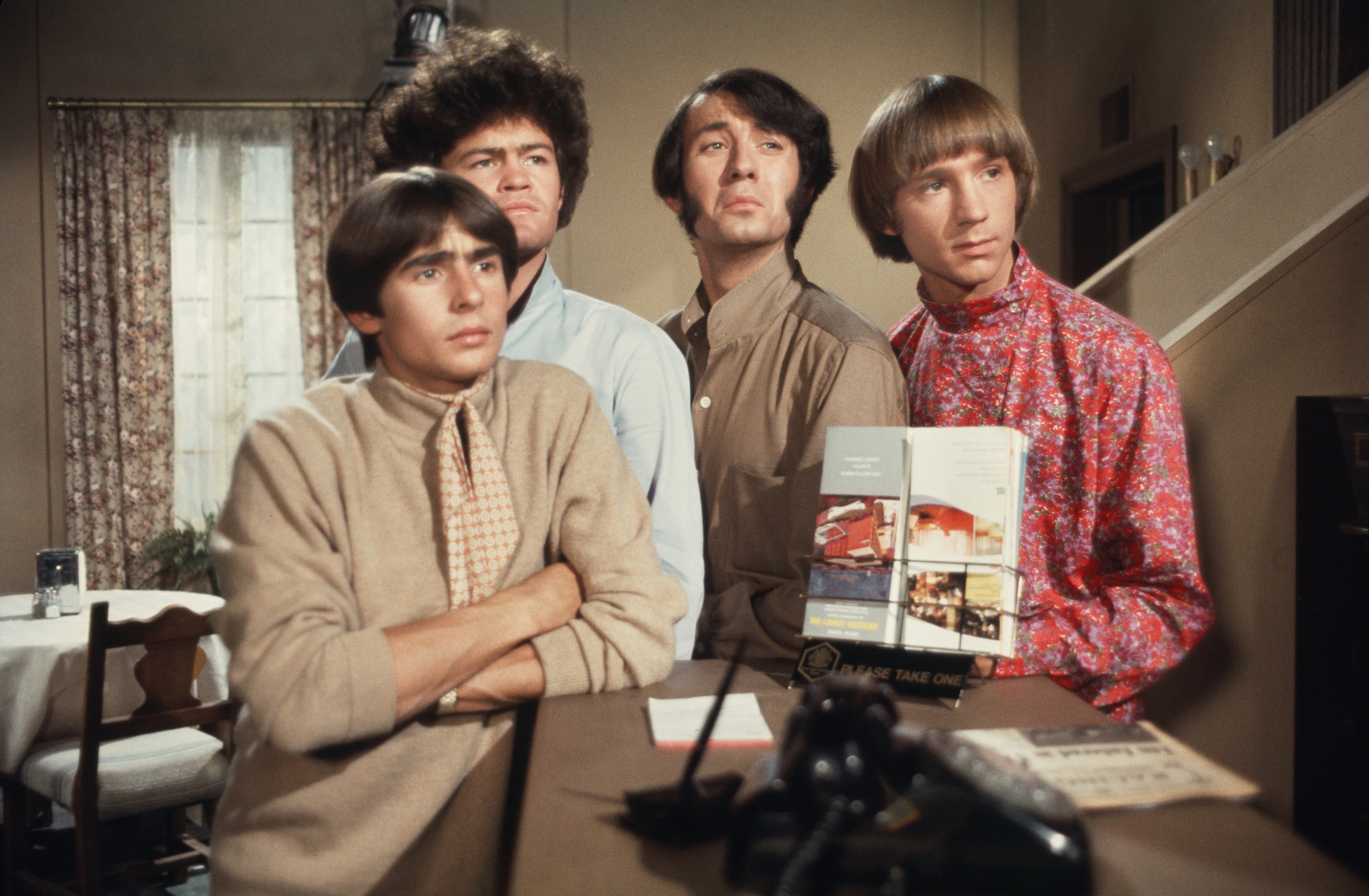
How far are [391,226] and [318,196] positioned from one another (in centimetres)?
507

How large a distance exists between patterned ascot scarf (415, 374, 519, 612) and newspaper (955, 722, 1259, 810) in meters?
0.55

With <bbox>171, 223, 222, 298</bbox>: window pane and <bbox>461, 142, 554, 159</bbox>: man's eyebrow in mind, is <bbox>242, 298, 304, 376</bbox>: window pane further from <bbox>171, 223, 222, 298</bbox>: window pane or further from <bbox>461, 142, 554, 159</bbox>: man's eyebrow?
<bbox>461, 142, 554, 159</bbox>: man's eyebrow

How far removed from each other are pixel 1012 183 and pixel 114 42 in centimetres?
591

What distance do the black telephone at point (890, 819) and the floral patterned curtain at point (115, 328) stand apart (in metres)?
5.69

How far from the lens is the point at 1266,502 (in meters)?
1.51

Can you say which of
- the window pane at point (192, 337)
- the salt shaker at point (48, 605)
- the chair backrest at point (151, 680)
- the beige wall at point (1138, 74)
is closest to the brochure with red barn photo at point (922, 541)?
the chair backrest at point (151, 680)

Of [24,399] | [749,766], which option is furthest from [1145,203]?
[24,399]

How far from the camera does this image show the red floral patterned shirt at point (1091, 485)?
1.35 meters

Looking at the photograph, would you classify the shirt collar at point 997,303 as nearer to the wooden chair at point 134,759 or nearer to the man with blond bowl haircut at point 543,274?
the man with blond bowl haircut at point 543,274

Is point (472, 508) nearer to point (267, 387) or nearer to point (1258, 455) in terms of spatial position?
point (1258, 455)

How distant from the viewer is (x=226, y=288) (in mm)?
5680

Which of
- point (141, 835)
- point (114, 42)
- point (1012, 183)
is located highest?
point (114, 42)

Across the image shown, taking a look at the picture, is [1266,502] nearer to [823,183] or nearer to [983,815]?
[823,183]

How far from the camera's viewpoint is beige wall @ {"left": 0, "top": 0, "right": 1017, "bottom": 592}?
5.60 metres
